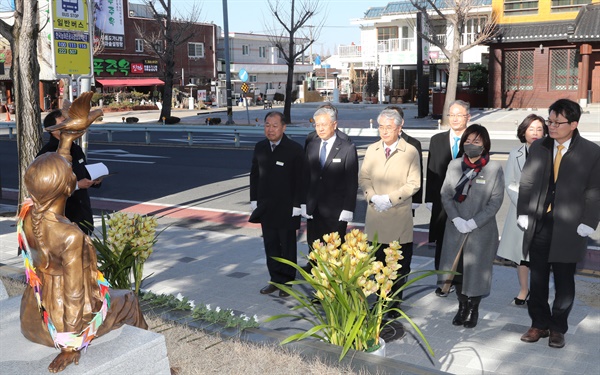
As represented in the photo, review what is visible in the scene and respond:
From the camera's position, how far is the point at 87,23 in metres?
8.98

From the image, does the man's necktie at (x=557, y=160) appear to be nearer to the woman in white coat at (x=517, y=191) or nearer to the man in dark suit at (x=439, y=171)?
the woman in white coat at (x=517, y=191)

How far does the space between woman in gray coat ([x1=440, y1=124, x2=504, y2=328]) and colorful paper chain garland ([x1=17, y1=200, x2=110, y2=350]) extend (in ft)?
11.0

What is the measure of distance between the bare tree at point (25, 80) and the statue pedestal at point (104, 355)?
699 centimetres

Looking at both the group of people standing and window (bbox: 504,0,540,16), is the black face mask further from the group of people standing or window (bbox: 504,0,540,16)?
window (bbox: 504,0,540,16)

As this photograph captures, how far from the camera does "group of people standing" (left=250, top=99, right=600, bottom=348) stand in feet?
18.2

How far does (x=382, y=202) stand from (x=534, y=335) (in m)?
1.74

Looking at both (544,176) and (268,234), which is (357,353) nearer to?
(544,176)

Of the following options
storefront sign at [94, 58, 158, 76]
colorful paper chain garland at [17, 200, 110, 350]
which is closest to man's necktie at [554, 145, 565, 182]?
colorful paper chain garland at [17, 200, 110, 350]

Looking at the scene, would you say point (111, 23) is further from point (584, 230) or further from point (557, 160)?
point (584, 230)

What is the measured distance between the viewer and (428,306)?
684 centimetres

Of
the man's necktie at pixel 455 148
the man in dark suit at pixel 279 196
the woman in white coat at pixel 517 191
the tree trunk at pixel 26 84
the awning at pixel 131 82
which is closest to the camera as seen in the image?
the woman in white coat at pixel 517 191

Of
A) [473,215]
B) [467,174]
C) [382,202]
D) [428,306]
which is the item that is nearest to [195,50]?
[428,306]

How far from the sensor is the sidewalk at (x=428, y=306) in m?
5.40

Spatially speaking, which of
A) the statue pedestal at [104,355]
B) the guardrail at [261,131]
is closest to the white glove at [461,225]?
the statue pedestal at [104,355]
